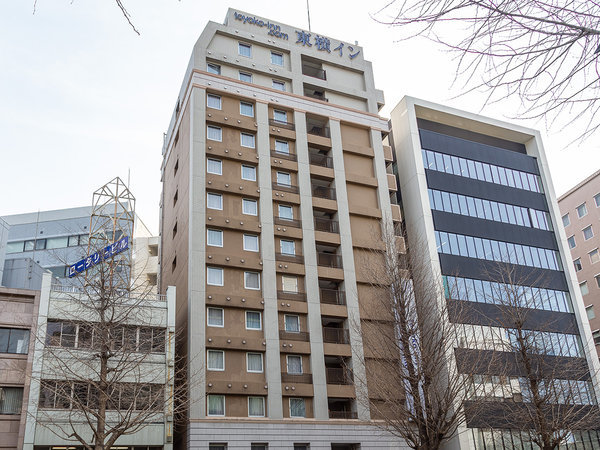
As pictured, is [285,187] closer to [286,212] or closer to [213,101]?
[286,212]

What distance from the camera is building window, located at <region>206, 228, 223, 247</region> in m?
41.8

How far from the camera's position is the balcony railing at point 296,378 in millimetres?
39312

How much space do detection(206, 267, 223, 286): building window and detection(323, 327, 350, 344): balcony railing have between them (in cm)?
840

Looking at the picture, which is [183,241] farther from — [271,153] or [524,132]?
[524,132]

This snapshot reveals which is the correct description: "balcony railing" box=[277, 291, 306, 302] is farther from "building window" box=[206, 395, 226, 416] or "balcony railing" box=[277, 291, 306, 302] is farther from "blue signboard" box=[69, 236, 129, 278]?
"blue signboard" box=[69, 236, 129, 278]

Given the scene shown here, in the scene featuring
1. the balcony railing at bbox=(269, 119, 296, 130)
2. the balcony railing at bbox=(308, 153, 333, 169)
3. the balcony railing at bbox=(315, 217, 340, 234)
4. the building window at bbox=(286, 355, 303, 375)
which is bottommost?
the building window at bbox=(286, 355, 303, 375)

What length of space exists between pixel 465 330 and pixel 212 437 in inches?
779

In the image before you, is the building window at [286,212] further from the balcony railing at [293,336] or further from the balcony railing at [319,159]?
the balcony railing at [293,336]

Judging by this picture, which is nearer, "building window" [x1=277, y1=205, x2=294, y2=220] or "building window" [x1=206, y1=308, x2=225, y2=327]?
"building window" [x1=206, y1=308, x2=225, y2=327]

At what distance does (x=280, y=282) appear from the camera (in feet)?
139

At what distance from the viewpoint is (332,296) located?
4425cm

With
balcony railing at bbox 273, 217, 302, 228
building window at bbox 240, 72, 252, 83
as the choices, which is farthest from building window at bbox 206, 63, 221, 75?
balcony railing at bbox 273, 217, 302, 228

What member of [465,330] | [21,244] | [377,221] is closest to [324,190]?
[377,221]

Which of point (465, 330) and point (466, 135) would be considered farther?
point (466, 135)
